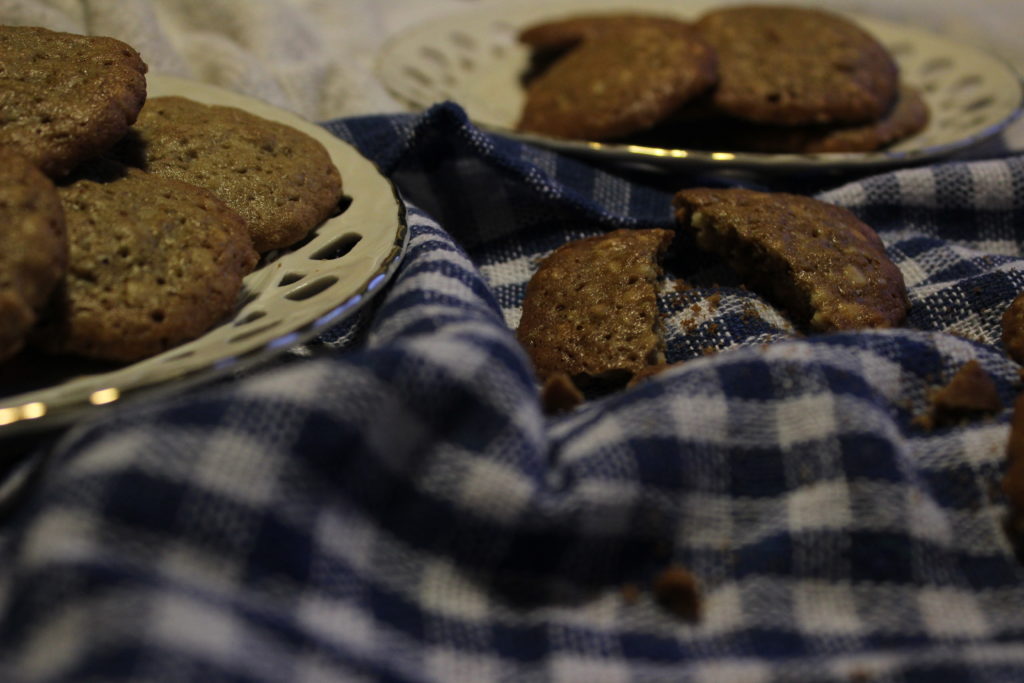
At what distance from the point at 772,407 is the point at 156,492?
822 millimetres

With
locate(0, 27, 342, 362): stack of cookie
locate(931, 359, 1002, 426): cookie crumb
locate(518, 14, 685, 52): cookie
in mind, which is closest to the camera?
locate(0, 27, 342, 362): stack of cookie

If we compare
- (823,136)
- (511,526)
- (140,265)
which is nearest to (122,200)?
(140,265)

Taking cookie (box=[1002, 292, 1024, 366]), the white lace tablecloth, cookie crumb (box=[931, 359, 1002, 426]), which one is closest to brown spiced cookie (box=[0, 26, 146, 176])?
the white lace tablecloth

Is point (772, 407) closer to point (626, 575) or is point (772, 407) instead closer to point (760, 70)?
point (626, 575)

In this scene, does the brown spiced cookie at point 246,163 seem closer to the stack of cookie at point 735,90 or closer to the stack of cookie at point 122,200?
the stack of cookie at point 122,200

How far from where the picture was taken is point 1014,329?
167 cm

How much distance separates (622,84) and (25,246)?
5.80 ft

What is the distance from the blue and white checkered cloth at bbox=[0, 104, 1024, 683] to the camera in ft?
3.22

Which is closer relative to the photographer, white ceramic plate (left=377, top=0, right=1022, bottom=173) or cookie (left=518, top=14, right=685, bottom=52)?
white ceramic plate (left=377, top=0, right=1022, bottom=173)

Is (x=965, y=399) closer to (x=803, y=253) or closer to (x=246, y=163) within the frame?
(x=803, y=253)

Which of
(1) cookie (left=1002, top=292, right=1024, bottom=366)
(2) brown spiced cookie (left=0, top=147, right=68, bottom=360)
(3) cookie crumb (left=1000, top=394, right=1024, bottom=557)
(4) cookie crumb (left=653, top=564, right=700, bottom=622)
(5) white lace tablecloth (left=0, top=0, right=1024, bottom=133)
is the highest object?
(2) brown spiced cookie (left=0, top=147, right=68, bottom=360)

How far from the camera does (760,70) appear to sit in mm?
2639

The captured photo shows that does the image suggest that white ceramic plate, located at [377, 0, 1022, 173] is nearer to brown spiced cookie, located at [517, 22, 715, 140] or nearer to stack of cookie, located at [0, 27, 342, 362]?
brown spiced cookie, located at [517, 22, 715, 140]

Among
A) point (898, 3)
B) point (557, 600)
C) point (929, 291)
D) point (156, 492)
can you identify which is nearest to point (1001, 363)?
point (929, 291)
